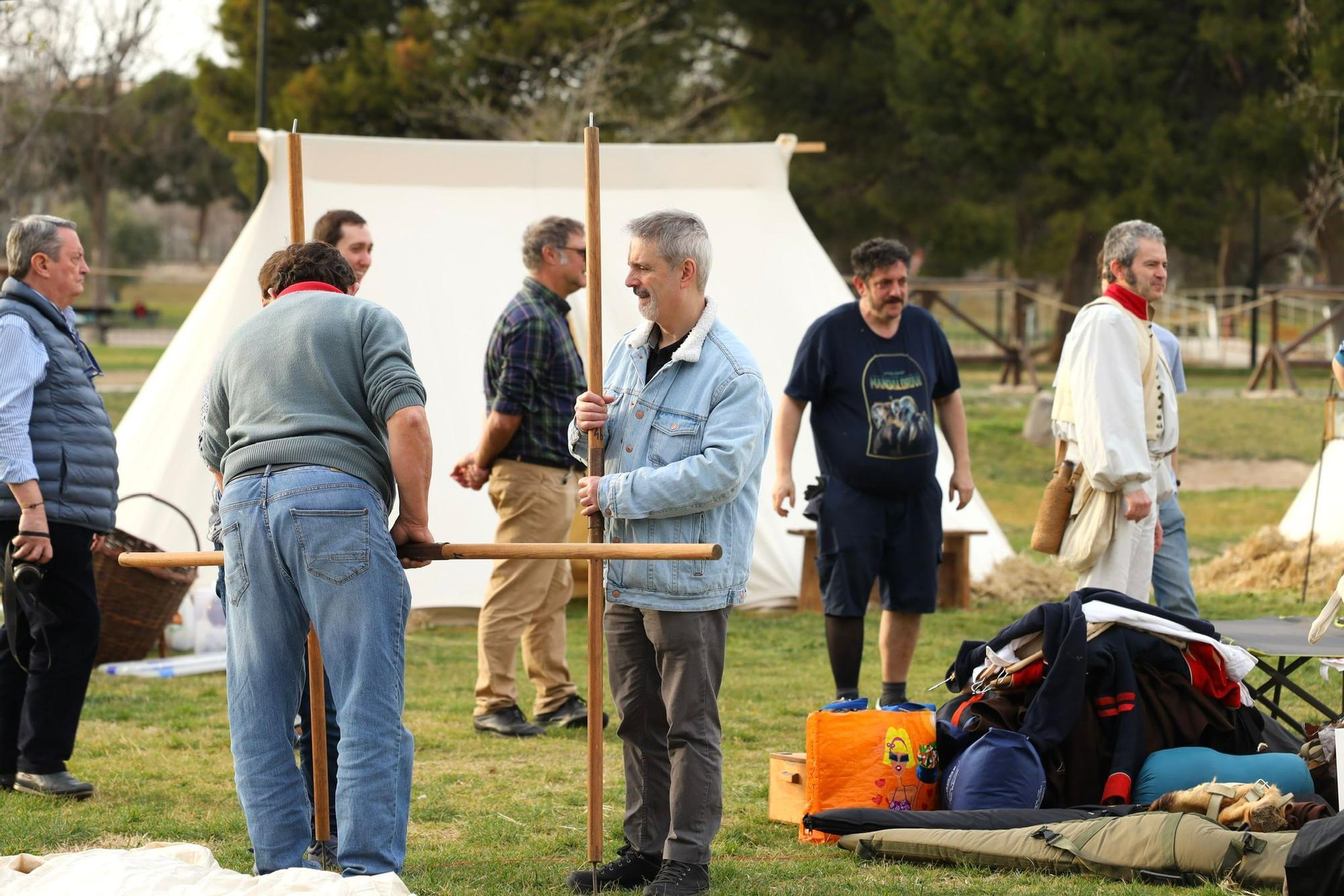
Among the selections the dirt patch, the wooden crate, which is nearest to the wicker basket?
the wooden crate

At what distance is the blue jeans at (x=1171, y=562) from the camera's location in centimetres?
585

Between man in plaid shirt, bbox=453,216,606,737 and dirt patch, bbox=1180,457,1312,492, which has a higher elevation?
man in plaid shirt, bbox=453,216,606,737

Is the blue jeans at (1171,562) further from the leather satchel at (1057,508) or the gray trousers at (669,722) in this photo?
the gray trousers at (669,722)

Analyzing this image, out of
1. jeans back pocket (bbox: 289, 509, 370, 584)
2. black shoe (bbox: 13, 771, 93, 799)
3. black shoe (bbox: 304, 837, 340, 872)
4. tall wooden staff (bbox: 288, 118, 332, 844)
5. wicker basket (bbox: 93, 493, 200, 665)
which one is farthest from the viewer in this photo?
wicker basket (bbox: 93, 493, 200, 665)

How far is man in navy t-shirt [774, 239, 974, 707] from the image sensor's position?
17.7 ft

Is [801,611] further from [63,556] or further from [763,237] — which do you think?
[63,556]

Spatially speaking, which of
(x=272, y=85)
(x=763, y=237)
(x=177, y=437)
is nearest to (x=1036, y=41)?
(x=272, y=85)

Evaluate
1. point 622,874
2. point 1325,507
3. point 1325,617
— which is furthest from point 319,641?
point 1325,507

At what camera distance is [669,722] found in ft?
12.3

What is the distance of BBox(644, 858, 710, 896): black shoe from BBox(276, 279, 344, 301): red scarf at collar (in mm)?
1514

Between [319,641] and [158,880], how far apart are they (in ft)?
1.93

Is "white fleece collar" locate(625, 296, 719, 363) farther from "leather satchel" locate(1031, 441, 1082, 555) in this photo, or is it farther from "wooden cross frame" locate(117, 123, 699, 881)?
"leather satchel" locate(1031, 441, 1082, 555)

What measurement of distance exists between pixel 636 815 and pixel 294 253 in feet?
5.11

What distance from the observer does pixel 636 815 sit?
3859 millimetres
